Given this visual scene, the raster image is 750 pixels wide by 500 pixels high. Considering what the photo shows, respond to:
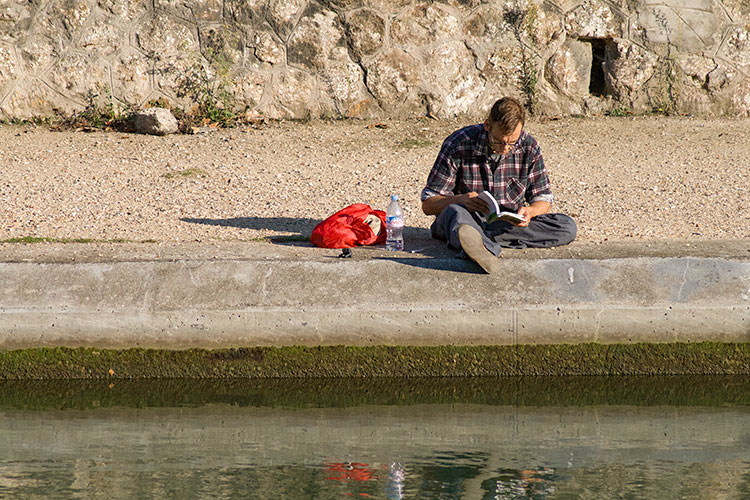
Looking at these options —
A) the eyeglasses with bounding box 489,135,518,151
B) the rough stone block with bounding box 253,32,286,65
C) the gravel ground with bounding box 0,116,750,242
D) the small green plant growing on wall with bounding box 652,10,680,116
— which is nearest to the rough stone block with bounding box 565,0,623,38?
the small green plant growing on wall with bounding box 652,10,680,116

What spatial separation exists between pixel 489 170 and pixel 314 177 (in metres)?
2.76

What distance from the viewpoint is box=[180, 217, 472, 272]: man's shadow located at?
519cm

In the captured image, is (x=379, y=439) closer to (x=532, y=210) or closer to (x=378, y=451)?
(x=378, y=451)

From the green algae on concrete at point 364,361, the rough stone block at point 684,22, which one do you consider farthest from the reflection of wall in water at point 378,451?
the rough stone block at point 684,22

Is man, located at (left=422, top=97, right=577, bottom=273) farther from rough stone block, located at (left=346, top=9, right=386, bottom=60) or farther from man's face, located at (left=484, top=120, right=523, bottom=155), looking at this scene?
rough stone block, located at (left=346, top=9, right=386, bottom=60)

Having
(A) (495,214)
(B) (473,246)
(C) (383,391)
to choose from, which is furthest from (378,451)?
(A) (495,214)

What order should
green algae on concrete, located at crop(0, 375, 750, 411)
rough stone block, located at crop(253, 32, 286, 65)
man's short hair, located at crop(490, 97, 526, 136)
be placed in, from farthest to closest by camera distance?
1. rough stone block, located at crop(253, 32, 286, 65)
2. man's short hair, located at crop(490, 97, 526, 136)
3. green algae on concrete, located at crop(0, 375, 750, 411)

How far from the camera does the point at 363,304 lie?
194 inches

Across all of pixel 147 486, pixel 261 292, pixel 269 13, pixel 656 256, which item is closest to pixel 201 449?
pixel 147 486

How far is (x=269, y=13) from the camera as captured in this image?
930cm

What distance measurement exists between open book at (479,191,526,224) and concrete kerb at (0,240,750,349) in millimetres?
269

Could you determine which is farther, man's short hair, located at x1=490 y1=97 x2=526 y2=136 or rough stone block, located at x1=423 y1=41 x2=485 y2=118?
rough stone block, located at x1=423 y1=41 x2=485 y2=118

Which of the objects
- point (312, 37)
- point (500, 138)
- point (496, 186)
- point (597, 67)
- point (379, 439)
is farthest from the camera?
point (597, 67)

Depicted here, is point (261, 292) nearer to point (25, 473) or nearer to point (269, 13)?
point (25, 473)
